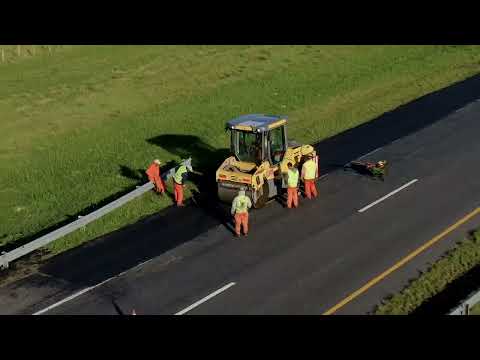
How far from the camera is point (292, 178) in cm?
2455

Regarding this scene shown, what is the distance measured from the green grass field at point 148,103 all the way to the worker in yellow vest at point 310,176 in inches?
182

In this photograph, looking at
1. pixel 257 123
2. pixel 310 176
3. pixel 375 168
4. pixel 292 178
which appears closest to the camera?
pixel 292 178

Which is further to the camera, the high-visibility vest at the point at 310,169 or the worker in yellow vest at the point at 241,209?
the high-visibility vest at the point at 310,169

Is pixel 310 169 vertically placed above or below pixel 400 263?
above

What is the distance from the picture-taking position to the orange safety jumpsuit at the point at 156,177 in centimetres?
2695

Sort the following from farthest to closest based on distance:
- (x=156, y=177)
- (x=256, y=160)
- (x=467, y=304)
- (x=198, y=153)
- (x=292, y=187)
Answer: (x=198, y=153)
(x=156, y=177)
(x=256, y=160)
(x=292, y=187)
(x=467, y=304)

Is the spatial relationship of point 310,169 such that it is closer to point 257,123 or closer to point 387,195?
point 257,123

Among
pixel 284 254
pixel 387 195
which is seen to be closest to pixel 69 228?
pixel 284 254

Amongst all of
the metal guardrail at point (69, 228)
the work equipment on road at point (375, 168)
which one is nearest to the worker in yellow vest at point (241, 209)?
the metal guardrail at point (69, 228)

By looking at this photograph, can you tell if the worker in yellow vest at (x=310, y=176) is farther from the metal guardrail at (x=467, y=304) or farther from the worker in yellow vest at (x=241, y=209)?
the metal guardrail at (x=467, y=304)

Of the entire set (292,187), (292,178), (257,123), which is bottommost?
(292,187)

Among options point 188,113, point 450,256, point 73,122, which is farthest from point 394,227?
point 73,122

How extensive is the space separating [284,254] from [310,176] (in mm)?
4056
